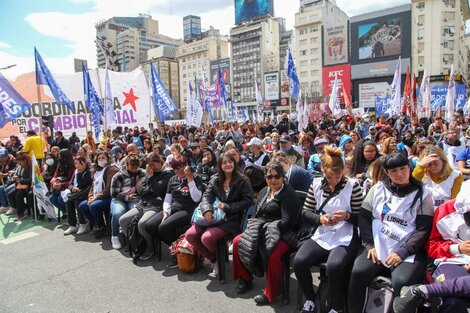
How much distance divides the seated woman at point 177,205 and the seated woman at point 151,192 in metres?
0.28

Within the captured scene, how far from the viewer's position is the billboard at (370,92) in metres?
59.8

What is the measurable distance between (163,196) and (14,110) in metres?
7.28

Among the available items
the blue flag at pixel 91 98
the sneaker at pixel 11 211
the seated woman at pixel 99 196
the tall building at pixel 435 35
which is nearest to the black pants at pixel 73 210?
the seated woman at pixel 99 196

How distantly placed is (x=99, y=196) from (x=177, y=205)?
74.6 inches

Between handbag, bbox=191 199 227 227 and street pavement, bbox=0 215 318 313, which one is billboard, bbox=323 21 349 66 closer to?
handbag, bbox=191 199 227 227

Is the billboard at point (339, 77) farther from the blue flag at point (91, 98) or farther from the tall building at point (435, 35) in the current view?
the blue flag at point (91, 98)

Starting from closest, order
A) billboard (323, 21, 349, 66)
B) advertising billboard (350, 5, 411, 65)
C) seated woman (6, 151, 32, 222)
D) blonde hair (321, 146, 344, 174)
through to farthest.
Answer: blonde hair (321, 146, 344, 174) → seated woman (6, 151, 32, 222) → advertising billboard (350, 5, 411, 65) → billboard (323, 21, 349, 66)

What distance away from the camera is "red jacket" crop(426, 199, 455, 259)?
9.21 ft

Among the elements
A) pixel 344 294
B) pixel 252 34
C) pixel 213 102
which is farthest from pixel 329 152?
pixel 252 34

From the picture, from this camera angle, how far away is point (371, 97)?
61.6m

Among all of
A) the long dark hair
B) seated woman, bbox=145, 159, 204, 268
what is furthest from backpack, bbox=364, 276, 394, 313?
seated woman, bbox=145, 159, 204, 268

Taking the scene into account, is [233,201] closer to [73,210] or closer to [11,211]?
[73,210]

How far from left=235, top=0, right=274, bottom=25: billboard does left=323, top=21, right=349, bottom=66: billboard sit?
1283 inches

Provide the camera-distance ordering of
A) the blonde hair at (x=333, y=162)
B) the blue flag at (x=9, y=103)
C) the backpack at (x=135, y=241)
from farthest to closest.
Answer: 1. the blue flag at (x=9, y=103)
2. the backpack at (x=135, y=241)
3. the blonde hair at (x=333, y=162)
